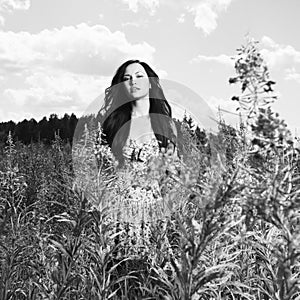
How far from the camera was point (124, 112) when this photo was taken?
5.54m

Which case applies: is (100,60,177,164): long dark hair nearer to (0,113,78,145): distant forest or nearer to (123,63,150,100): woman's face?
(123,63,150,100): woman's face

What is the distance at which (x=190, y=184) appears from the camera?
178 centimetres

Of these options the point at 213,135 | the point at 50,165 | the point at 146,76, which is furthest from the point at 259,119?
the point at 50,165

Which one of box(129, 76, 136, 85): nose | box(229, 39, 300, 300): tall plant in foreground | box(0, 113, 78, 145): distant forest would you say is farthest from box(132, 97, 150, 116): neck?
box(0, 113, 78, 145): distant forest

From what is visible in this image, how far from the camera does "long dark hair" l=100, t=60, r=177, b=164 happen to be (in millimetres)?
5469

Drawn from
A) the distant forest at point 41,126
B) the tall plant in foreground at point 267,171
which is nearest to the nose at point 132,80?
the tall plant in foreground at point 267,171

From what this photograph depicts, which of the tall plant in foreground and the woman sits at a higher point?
the woman

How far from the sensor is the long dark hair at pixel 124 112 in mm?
5469

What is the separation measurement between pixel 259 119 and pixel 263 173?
0.85 ft

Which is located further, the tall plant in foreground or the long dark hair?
the long dark hair

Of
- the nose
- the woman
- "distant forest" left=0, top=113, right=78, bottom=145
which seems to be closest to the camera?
the woman

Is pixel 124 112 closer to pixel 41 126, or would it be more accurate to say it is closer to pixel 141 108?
Result: pixel 141 108

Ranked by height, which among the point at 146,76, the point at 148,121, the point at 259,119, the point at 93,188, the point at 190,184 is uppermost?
the point at 146,76

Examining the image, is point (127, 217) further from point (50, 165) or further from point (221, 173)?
point (50, 165)
